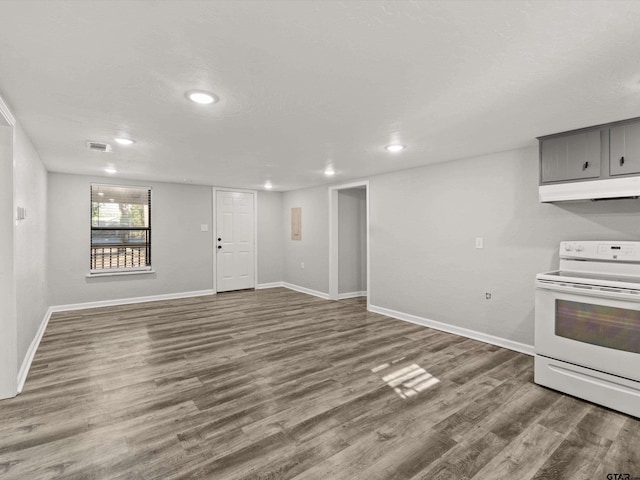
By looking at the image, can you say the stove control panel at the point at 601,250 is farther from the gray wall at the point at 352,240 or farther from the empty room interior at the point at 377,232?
the gray wall at the point at 352,240

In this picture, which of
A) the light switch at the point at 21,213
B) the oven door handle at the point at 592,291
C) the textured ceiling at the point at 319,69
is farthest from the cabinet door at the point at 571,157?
the light switch at the point at 21,213

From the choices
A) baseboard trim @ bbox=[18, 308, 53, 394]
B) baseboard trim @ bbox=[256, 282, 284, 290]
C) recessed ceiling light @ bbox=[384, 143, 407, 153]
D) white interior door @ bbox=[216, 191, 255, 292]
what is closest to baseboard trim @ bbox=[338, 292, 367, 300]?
baseboard trim @ bbox=[256, 282, 284, 290]

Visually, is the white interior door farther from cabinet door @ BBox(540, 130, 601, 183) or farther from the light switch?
cabinet door @ BBox(540, 130, 601, 183)

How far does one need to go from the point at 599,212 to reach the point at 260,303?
4.93 m

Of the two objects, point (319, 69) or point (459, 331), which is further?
point (459, 331)

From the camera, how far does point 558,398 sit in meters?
2.61

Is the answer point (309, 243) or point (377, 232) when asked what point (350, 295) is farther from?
point (377, 232)

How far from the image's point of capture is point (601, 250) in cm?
285

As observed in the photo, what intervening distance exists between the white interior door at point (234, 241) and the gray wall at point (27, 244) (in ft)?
10.2

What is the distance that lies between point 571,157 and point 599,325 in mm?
1445

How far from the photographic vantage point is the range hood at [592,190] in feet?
8.45

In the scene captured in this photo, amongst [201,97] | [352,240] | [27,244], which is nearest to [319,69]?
[201,97]

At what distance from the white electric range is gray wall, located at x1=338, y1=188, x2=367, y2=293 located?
153 inches

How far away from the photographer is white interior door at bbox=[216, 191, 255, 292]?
22.8 ft
